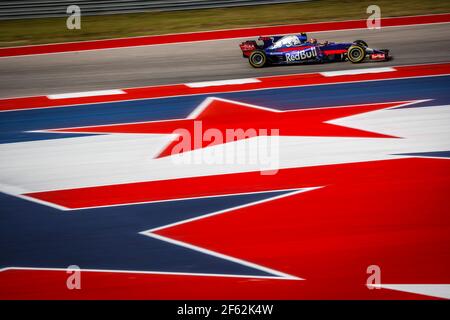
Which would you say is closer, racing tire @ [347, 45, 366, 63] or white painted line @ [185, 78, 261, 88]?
white painted line @ [185, 78, 261, 88]

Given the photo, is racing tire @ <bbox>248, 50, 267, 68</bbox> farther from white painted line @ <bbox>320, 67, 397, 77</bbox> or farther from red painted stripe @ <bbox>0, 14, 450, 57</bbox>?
red painted stripe @ <bbox>0, 14, 450, 57</bbox>

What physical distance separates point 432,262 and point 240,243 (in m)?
1.88

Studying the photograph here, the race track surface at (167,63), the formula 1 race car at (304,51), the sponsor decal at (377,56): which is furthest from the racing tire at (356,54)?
the sponsor decal at (377,56)

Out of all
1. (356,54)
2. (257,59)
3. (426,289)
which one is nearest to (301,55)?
(257,59)

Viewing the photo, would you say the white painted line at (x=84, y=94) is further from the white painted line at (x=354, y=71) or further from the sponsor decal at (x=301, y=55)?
the white painted line at (x=354, y=71)

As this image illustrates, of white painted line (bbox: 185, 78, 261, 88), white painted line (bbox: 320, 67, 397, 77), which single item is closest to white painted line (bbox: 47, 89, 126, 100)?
white painted line (bbox: 185, 78, 261, 88)

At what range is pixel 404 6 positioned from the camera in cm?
1739

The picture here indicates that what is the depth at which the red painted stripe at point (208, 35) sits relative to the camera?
15367mm

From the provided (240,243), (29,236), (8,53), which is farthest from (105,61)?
(240,243)

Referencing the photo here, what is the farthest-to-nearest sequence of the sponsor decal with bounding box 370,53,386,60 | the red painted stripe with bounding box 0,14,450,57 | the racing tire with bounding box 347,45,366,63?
the red painted stripe with bounding box 0,14,450,57 → the sponsor decal with bounding box 370,53,386,60 → the racing tire with bounding box 347,45,366,63

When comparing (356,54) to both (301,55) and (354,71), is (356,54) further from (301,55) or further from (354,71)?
(301,55)

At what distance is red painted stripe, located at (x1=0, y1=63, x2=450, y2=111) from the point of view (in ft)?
37.2

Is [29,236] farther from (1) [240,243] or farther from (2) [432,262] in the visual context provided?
(2) [432,262]

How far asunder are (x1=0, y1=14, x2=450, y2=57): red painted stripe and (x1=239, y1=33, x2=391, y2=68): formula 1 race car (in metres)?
3.08
